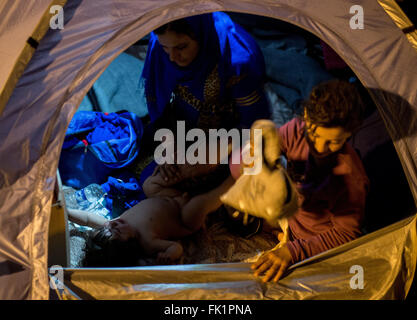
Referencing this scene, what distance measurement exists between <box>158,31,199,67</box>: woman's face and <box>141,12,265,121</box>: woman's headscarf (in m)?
0.03

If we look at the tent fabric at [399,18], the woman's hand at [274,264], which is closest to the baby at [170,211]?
the woman's hand at [274,264]

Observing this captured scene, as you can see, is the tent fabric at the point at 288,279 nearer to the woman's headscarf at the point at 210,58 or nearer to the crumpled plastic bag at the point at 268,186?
the crumpled plastic bag at the point at 268,186

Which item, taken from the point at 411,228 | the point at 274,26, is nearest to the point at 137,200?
the point at 411,228

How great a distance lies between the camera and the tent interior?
5.30 feet

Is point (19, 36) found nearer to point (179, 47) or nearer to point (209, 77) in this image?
point (179, 47)

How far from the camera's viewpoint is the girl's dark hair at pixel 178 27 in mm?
1537

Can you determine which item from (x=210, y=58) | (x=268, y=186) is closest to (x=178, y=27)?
(x=210, y=58)

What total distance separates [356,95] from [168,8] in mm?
598

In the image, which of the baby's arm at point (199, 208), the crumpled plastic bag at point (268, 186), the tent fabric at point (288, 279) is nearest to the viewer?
the crumpled plastic bag at point (268, 186)

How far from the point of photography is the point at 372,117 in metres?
1.79

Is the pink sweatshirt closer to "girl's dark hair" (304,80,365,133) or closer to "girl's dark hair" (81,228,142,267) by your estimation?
"girl's dark hair" (304,80,365,133)

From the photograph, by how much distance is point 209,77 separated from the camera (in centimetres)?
179

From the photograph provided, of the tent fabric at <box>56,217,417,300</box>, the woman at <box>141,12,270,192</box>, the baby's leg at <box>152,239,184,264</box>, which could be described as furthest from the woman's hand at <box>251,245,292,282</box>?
the woman at <box>141,12,270,192</box>

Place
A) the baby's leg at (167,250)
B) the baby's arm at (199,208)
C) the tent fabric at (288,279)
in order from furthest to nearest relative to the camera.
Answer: the baby's arm at (199,208) < the baby's leg at (167,250) < the tent fabric at (288,279)
